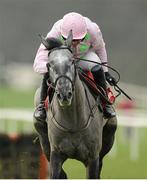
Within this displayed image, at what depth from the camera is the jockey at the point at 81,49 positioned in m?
8.43

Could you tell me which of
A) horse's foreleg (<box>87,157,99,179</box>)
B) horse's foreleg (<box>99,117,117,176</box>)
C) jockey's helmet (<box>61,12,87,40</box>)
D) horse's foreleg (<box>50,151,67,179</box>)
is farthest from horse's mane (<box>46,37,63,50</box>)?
horse's foreleg (<box>99,117,117,176</box>)

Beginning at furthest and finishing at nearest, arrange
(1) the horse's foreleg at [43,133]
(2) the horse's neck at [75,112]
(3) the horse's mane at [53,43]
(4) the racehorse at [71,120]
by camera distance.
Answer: (1) the horse's foreleg at [43,133], (2) the horse's neck at [75,112], (3) the horse's mane at [53,43], (4) the racehorse at [71,120]

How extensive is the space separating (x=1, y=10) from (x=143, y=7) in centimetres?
533

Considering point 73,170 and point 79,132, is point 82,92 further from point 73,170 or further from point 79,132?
point 73,170

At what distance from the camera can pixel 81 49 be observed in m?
8.80

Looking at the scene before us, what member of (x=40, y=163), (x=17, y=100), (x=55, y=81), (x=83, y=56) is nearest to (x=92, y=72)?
(x=83, y=56)

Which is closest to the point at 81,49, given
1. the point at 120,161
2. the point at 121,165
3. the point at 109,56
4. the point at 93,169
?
the point at 93,169

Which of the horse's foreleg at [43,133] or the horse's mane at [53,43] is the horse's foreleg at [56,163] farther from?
the horse's mane at [53,43]

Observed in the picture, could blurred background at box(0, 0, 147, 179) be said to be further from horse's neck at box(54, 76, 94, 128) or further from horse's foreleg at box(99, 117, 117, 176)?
horse's neck at box(54, 76, 94, 128)

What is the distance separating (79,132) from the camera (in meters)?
8.20

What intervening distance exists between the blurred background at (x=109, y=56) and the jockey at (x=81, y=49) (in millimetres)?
5765

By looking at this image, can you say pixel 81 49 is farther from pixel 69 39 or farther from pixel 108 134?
pixel 108 134

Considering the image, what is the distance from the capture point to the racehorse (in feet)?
24.8

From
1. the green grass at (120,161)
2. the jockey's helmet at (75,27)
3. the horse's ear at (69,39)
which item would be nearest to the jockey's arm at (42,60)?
the jockey's helmet at (75,27)
